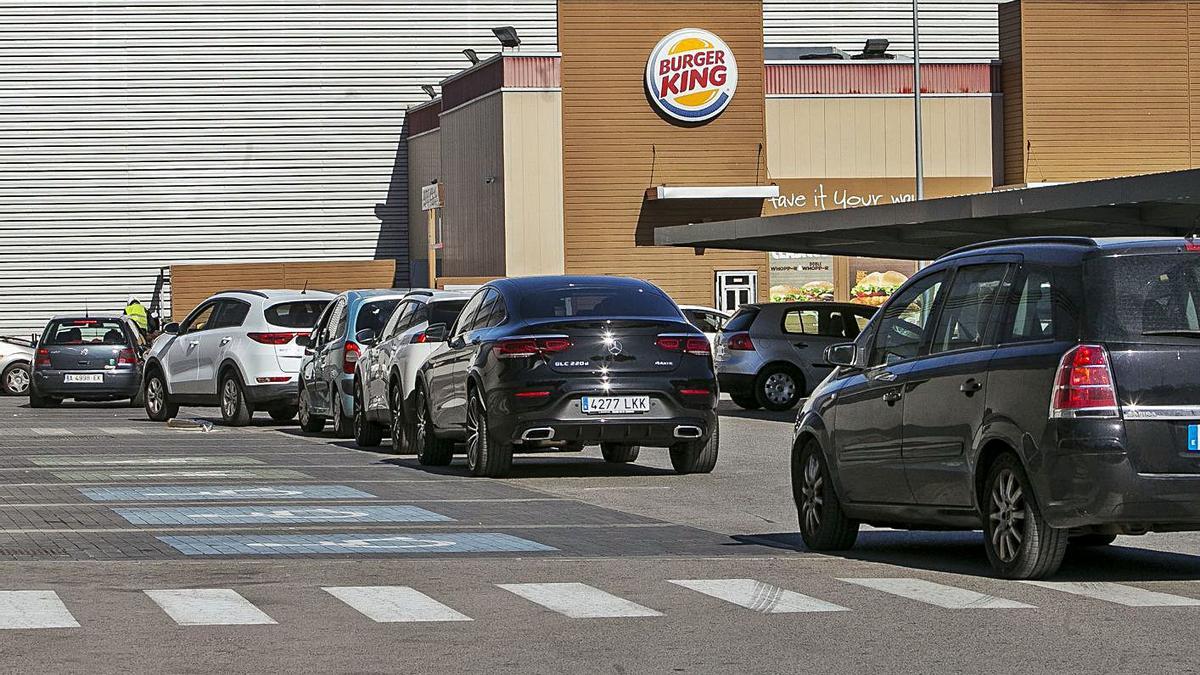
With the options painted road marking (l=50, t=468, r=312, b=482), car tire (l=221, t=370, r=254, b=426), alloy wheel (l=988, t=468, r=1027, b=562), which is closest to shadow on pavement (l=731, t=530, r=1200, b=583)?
alloy wheel (l=988, t=468, r=1027, b=562)

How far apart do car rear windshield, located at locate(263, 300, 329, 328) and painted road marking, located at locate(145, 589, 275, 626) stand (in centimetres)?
1785

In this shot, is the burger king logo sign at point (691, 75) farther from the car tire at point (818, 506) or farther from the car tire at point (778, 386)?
the car tire at point (818, 506)

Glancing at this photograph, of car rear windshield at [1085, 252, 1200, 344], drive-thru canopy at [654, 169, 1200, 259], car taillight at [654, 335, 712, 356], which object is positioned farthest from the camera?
drive-thru canopy at [654, 169, 1200, 259]

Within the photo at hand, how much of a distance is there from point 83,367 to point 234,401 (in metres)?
8.40

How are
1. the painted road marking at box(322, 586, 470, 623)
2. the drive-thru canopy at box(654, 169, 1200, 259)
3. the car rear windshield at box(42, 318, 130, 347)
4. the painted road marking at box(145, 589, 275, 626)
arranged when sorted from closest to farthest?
the painted road marking at box(145, 589, 275, 626) → the painted road marking at box(322, 586, 470, 623) → the drive-thru canopy at box(654, 169, 1200, 259) → the car rear windshield at box(42, 318, 130, 347)

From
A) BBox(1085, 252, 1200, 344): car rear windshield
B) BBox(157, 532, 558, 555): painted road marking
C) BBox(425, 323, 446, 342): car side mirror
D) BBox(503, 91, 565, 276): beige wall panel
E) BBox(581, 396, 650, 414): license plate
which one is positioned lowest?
BBox(157, 532, 558, 555): painted road marking

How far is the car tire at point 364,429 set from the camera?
23.1 metres

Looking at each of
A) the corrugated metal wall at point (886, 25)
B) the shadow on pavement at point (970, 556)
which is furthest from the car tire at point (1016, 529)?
the corrugated metal wall at point (886, 25)

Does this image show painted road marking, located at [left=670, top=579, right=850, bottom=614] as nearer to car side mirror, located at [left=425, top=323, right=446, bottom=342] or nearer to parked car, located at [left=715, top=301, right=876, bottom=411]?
car side mirror, located at [left=425, top=323, right=446, bottom=342]

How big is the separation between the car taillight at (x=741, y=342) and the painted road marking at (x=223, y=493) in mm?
14280

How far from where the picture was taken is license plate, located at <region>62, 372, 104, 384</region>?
35.3 m

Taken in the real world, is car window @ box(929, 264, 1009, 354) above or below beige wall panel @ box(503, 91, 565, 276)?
below

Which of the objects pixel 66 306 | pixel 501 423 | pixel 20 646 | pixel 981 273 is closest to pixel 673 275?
pixel 66 306

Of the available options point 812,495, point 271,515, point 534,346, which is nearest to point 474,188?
point 534,346
